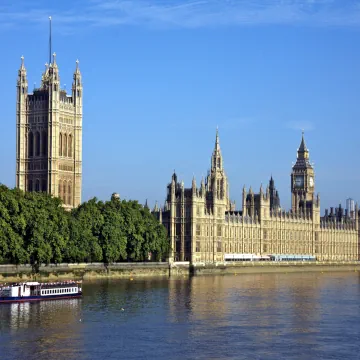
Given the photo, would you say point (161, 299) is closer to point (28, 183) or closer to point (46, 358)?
point (46, 358)

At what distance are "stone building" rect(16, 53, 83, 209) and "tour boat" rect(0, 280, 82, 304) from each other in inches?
2840

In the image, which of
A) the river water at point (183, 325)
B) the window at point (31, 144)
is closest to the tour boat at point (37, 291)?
the river water at point (183, 325)

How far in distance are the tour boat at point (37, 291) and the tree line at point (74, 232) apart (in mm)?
11063

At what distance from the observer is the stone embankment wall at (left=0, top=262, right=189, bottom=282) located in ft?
355

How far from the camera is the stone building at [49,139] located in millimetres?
168375

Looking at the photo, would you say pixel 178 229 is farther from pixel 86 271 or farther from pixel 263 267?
pixel 86 271

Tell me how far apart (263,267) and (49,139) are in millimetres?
42542

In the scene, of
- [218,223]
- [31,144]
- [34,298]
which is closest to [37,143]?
[31,144]

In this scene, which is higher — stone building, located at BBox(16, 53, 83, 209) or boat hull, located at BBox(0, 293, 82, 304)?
stone building, located at BBox(16, 53, 83, 209)

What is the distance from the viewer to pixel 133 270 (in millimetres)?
129250

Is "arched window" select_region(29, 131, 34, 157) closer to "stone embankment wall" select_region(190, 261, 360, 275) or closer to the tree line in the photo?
the tree line

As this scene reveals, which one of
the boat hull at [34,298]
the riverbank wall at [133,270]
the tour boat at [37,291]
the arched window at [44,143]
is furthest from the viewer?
the arched window at [44,143]

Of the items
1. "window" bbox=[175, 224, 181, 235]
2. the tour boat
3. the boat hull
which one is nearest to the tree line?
the tour boat

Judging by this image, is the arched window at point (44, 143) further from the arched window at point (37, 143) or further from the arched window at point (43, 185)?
the arched window at point (43, 185)
